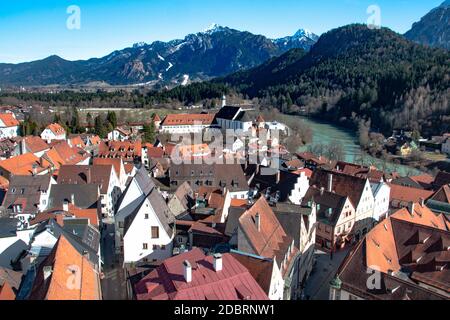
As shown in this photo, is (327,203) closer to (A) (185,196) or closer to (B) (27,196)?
(A) (185,196)

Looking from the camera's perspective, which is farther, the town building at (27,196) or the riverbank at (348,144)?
the riverbank at (348,144)

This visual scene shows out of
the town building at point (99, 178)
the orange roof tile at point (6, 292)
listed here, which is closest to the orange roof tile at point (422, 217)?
the orange roof tile at point (6, 292)

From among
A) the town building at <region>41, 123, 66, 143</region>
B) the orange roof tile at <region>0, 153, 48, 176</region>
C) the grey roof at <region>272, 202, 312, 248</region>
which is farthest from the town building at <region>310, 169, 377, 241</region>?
the town building at <region>41, 123, 66, 143</region>

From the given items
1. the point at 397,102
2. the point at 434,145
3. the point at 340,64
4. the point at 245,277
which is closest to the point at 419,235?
the point at 245,277

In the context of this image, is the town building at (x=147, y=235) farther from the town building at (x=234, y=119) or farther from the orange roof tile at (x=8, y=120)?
the orange roof tile at (x=8, y=120)

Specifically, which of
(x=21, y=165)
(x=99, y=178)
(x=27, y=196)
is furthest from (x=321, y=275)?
(x=21, y=165)
